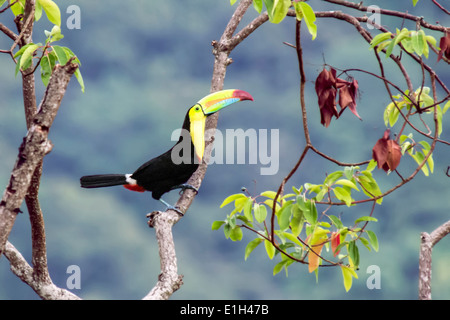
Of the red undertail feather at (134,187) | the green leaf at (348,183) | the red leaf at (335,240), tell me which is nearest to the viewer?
the green leaf at (348,183)

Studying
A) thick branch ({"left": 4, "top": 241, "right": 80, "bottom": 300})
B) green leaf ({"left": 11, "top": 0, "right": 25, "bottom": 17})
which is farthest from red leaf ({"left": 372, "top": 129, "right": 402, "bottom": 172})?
green leaf ({"left": 11, "top": 0, "right": 25, "bottom": 17})

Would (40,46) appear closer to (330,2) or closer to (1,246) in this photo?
(1,246)

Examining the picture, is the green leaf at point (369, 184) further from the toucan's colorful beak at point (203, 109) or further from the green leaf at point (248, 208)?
the toucan's colorful beak at point (203, 109)

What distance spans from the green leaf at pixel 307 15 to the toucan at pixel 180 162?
1338 mm

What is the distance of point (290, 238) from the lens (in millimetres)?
3316

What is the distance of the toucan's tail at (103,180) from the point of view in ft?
12.6

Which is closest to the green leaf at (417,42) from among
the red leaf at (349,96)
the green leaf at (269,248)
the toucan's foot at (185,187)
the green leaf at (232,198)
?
the red leaf at (349,96)

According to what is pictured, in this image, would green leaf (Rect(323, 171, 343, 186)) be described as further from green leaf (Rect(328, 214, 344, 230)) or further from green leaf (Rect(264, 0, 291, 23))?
green leaf (Rect(264, 0, 291, 23))

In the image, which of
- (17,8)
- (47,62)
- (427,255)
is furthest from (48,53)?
(427,255)

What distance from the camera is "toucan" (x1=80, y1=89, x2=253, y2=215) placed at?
3.86m

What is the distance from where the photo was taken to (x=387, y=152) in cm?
284
